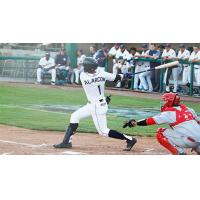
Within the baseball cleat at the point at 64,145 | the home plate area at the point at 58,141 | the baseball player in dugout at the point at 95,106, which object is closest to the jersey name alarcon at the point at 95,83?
the baseball player in dugout at the point at 95,106

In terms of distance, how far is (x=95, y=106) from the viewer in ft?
22.5

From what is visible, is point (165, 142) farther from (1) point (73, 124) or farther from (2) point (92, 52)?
(2) point (92, 52)

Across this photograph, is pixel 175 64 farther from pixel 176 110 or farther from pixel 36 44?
pixel 36 44

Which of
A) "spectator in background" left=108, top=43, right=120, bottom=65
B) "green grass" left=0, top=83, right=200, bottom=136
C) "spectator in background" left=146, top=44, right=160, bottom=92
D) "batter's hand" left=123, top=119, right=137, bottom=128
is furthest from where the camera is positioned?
"spectator in background" left=146, top=44, right=160, bottom=92

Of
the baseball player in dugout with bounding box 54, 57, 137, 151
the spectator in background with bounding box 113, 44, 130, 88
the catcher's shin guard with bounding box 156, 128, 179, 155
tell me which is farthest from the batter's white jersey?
the catcher's shin guard with bounding box 156, 128, 179, 155

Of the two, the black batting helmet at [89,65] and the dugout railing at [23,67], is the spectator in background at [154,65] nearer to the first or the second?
the dugout railing at [23,67]

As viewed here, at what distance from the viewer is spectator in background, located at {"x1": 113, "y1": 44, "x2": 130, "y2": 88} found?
7.20m

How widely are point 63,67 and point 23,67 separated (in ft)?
1.74

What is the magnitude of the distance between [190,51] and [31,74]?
6.92ft

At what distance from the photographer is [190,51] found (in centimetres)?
722

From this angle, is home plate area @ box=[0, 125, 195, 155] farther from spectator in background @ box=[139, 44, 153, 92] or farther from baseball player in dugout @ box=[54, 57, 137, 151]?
spectator in background @ box=[139, 44, 153, 92]

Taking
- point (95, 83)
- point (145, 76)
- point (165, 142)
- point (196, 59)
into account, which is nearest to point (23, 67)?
point (95, 83)

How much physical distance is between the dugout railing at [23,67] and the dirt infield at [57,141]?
708mm

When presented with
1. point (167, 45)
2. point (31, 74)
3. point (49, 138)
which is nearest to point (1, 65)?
point (31, 74)
